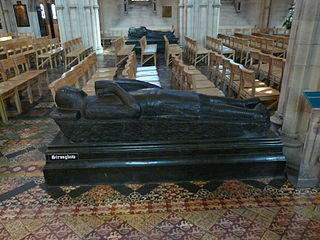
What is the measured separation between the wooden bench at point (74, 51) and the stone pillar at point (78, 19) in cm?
66

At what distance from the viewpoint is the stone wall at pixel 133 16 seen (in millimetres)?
17797

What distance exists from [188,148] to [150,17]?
1701 centimetres

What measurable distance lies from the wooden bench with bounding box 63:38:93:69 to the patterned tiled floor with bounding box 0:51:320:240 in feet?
23.3

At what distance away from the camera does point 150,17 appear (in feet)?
59.9

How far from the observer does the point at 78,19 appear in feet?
39.7

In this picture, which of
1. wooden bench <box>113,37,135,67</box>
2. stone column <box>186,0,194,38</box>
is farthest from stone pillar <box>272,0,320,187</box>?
stone column <box>186,0,194,38</box>

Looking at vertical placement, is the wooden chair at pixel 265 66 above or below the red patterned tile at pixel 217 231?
above

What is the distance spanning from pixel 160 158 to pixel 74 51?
8577 millimetres

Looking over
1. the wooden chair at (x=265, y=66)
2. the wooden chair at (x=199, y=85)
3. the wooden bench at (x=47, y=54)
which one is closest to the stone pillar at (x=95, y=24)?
the wooden bench at (x=47, y=54)

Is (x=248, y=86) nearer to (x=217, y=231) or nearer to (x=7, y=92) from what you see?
(x=217, y=231)

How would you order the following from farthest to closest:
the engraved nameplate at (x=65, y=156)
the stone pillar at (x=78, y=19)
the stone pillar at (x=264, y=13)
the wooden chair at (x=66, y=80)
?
the stone pillar at (x=264, y=13)
the stone pillar at (x=78, y=19)
the wooden chair at (x=66, y=80)
the engraved nameplate at (x=65, y=156)

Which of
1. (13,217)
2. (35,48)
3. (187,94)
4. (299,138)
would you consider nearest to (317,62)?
A: (299,138)

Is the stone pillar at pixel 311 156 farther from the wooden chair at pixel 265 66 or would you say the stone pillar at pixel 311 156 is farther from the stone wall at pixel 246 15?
the stone wall at pixel 246 15

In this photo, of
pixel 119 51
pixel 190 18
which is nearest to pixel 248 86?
pixel 119 51
